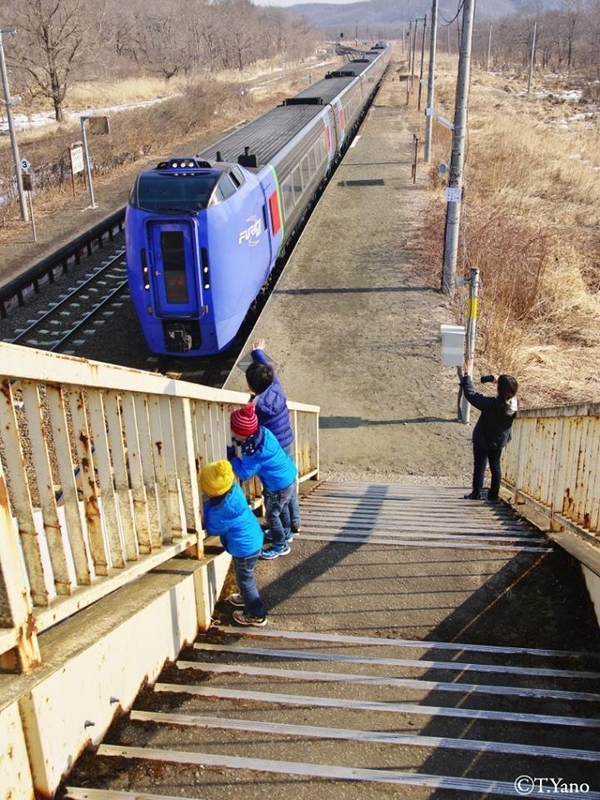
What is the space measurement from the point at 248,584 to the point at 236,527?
0.35m

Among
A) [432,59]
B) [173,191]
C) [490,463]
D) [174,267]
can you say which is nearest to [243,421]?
[490,463]

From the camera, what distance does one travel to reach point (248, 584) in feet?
13.9

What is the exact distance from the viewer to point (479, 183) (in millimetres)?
23344

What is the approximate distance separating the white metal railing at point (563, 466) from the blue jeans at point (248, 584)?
2134 millimetres

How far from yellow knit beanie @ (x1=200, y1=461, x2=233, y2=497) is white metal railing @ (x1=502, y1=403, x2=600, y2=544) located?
226 cm

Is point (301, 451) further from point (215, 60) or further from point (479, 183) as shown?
point (215, 60)

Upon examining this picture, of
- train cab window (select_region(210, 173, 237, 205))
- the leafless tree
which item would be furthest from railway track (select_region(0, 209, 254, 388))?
the leafless tree

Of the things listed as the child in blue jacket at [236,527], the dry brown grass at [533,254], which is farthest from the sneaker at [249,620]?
the dry brown grass at [533,254]

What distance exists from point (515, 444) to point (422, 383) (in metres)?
3.47

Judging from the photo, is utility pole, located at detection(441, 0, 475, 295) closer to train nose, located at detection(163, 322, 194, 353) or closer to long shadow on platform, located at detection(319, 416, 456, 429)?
long shadow on platform, located at detection(319, 416, 456, 429)

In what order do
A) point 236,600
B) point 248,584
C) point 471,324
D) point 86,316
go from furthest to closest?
1. point 86,316
2. point 471,324
3. point 236,600
4. point 248,584

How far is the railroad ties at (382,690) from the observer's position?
290 cm

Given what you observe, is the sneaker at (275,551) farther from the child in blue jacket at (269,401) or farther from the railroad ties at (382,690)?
the child in blue jacket at (269,401)

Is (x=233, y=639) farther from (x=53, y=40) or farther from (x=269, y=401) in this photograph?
(x=53, y=40)
